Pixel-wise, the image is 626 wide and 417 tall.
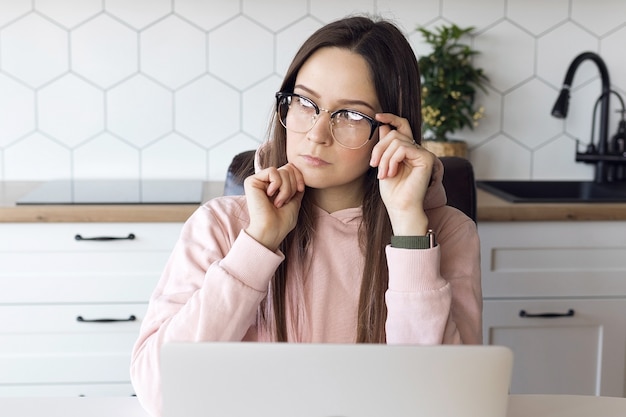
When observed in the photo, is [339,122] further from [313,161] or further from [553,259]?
[553,259]

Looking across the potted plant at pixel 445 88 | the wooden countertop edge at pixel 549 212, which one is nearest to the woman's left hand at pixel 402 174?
the wooden countertop edge at pixel 549 212

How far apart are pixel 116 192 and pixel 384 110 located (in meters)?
1.15

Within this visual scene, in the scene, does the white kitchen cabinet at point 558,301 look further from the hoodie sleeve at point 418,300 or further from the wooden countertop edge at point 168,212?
the hoodie sleeve at point 418,300

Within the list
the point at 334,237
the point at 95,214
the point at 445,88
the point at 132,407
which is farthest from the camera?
the point at 445,88

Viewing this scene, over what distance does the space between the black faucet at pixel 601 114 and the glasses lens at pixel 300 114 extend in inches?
56.7

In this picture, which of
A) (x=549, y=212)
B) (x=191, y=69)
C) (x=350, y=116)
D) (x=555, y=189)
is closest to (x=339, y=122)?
(x=350, y=116)

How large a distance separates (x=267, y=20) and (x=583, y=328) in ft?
4.12

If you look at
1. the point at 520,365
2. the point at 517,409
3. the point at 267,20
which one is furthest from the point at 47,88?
the point at 517,409

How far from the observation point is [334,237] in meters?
1.40

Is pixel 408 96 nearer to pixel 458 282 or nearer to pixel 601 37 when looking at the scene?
pixel 458 282

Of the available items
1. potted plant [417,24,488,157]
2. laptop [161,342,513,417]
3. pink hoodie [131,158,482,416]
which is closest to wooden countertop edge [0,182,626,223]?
potted plant [417,24,488,157]

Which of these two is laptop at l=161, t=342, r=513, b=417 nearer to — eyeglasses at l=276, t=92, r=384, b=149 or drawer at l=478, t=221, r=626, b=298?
eyeglasses at l=276, t=92, r=384, b=149

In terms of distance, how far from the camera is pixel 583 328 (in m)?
2.22

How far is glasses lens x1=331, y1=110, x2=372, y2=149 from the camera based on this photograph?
1.29m
